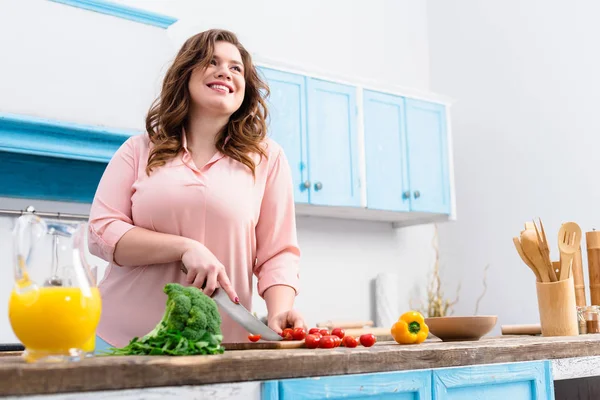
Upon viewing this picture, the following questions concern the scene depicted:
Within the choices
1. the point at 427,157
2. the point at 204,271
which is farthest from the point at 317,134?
the point at 204,271

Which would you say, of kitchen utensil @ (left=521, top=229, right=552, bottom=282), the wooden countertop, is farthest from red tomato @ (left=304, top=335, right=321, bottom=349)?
kitchen utensil @ (left=521, top=229, right=552, bottom=282)

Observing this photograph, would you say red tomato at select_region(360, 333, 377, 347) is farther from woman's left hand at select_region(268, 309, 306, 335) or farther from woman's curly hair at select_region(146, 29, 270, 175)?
woman's curly hair at select_region(146, 29, 270, 175)

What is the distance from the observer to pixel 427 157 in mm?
4457

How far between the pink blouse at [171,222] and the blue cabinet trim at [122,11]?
1.36 metres

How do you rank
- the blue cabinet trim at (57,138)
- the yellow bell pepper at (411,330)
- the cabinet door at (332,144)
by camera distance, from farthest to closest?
1. the cabinet door at (332,144)
2. the blue cabinet trim at (57,138)
3. the yellow bell pepper at (411,330)

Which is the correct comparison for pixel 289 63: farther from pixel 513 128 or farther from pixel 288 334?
pixel 288 334

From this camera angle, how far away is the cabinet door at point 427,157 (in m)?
4.37

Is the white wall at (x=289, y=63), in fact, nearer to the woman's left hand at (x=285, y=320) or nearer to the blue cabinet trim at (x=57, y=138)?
the blue cabinet trim at (x=57, y=138)

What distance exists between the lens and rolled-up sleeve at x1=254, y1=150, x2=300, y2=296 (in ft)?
6.08

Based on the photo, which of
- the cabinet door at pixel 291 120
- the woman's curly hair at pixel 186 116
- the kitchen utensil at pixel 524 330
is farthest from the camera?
the cabinet door at pixel 291 120

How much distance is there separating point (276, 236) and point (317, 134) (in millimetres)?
2126

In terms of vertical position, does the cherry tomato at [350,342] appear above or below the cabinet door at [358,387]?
above

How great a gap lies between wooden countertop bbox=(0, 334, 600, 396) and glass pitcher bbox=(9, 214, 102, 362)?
0.12ft

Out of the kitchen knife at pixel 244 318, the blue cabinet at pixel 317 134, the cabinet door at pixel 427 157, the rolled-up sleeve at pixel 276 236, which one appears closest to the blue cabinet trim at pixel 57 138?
the blue cabinet at pixel 317 134
